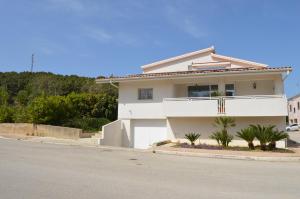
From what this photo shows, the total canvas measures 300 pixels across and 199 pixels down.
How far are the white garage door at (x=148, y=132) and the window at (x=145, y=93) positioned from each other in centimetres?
181

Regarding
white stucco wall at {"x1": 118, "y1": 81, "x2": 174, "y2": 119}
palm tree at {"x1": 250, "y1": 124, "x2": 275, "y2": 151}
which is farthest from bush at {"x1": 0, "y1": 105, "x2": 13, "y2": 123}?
palm tree at {"x1": 250, "y1": 124, "x2": 275, "y2": 151}

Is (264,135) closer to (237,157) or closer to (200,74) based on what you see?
(237,157)

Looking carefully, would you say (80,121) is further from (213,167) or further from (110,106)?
(213,167)

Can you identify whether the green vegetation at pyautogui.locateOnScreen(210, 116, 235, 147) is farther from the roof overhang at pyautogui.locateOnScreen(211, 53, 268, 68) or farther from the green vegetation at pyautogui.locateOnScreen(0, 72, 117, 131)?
the green vegetation at pyautogui.locateOnScreen(0, 72, 117, 131)

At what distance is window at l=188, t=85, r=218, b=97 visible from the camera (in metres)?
24.0

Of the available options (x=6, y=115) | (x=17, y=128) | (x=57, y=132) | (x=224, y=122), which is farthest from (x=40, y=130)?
(x=224, y=122)

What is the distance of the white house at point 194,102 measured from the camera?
21156 mm

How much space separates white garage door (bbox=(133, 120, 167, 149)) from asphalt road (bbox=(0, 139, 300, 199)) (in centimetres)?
1083

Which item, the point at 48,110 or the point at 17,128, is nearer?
the point at 48,110

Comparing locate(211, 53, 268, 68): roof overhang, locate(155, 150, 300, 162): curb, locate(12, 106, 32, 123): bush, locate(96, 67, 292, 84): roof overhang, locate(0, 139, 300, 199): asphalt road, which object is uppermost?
locate(211, 53, 268, 68): roof overhang

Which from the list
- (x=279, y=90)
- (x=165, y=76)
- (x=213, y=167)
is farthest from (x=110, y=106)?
(x=213, y=167)

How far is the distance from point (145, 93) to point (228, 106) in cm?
671

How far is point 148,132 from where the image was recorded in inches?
985

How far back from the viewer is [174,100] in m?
23.0
